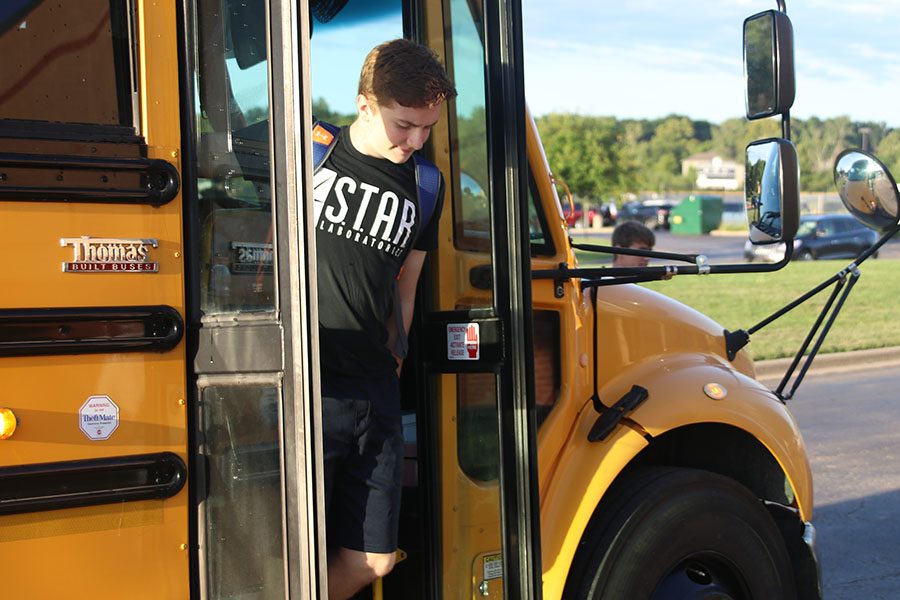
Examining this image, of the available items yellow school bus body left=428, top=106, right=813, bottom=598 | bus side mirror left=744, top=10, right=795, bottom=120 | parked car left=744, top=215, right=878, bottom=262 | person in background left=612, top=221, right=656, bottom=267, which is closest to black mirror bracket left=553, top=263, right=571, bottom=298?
yellow school bus body left=428, top=106, right=813, bottom=598

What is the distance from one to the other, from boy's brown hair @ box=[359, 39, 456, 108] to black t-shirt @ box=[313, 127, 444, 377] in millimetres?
160

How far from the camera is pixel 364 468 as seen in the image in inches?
107

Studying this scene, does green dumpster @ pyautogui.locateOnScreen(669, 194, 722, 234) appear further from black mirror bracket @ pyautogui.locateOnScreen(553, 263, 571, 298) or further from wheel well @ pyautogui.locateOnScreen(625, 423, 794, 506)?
black mirror bracket @ pyautogui.locateOnScreen(553, 263, 571, 298)

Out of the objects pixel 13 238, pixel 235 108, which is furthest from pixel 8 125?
pixel 235 108

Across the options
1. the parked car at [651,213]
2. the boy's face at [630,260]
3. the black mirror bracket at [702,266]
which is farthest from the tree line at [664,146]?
the parked car at [651,213]

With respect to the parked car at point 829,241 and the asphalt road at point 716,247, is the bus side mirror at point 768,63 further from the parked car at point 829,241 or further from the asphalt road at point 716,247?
the parked car at point 829,241

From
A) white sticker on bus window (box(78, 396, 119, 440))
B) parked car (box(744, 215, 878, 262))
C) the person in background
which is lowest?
white sticker on bus window (box(78, 396, 119, 440))

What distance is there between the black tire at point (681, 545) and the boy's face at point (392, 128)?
126 cm

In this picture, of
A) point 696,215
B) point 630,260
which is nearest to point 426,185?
point 630,260

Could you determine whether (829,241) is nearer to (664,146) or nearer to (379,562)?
(379,562)

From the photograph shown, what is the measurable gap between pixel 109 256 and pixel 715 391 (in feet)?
6.54

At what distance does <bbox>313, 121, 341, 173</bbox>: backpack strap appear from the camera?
266cm

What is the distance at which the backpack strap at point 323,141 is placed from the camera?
266 centimetres

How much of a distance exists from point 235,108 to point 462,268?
2.79 ft
